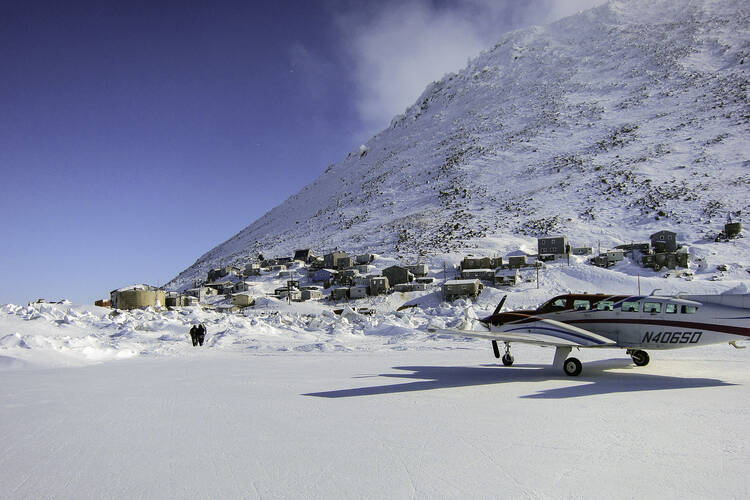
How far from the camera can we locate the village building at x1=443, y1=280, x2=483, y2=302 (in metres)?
66.4

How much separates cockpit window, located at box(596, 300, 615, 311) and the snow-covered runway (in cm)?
190

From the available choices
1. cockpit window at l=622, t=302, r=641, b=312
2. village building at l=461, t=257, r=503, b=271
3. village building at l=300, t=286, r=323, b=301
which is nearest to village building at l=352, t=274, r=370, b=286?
village building at l=300, t=286, r=323, b=301

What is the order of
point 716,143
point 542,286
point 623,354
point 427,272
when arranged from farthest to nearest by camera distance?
point 716,143 → point 427,272 → point 542,286 → point 623,354

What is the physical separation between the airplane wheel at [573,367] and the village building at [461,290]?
5402 centimetres

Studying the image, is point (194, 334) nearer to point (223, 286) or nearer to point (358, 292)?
point (358, 292)

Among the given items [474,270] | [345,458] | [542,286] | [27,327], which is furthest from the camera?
[474,270]

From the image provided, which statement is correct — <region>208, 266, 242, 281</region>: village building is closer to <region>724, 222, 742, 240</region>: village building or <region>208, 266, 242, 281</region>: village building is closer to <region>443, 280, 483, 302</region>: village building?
<region>443, 280, 483, 302</region>: village building

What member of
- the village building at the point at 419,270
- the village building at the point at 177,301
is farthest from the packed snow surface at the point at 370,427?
the village building at the point at 177,301

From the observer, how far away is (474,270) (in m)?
76.9

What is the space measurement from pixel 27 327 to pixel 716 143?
469 feet

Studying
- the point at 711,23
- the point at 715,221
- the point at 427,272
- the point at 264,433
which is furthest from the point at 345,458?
the point at 711,23

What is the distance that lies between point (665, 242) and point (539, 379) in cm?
8115

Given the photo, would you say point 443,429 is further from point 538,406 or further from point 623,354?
point 623,354

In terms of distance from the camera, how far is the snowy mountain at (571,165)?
10062 centimetres
